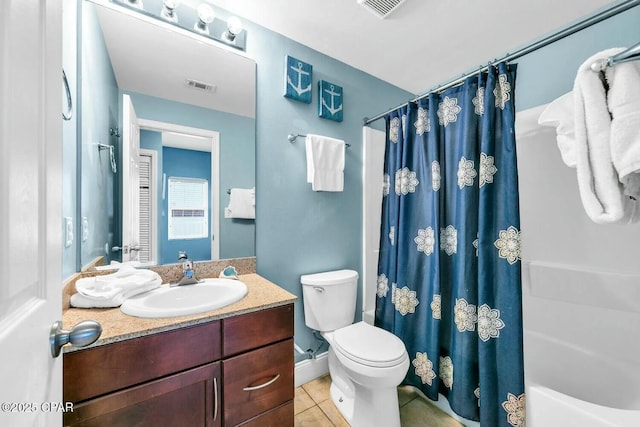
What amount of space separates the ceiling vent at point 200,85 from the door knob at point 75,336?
1.34 metres

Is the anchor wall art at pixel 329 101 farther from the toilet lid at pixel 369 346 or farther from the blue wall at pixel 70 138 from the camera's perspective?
the toilet lid at pixel 369 346

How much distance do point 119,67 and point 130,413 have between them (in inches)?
60.3

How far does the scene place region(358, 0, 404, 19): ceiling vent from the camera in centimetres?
139

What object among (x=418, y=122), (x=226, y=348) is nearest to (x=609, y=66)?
(x=418, y=122)

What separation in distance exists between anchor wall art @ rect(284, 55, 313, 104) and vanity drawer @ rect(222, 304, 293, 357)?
1364 mm

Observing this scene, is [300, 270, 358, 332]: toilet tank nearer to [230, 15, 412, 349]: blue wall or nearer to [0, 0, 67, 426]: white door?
[230, 15, 412, 349]: blue wall

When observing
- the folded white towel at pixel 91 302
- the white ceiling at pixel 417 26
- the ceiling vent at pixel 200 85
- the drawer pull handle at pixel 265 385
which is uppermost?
the white ceiling at pixel 417 26

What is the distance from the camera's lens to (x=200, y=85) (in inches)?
57.1

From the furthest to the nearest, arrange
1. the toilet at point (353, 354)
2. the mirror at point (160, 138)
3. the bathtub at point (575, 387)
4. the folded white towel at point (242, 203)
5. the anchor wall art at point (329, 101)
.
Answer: the anchor wall art at point (329, 101), the folded white towel at point (242, 203), the toilet at point (353, 354), the mirror at point (160, 138), the bathtub at point (575, 387)

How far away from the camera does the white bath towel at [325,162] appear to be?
1.72 meters

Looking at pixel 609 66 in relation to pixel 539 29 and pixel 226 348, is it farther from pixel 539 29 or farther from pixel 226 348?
pixel 226 348

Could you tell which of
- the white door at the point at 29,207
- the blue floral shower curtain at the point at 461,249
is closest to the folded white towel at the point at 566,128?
the blue floral shower curtain at the point at 461,249

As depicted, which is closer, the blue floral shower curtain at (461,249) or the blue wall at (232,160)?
the blue floral shower curtain at (461,249)

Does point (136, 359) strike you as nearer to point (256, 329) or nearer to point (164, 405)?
point (164, 405)
